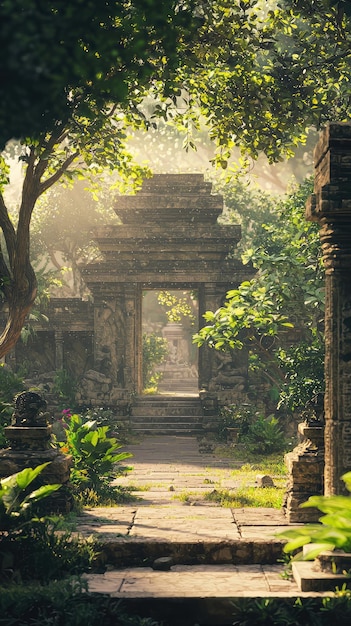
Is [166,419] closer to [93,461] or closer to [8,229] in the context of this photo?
[93,461]

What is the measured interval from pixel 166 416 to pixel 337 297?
12767mm

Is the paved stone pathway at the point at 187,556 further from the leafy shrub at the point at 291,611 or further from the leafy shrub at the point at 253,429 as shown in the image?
the leafy shrub at the point at 253,429

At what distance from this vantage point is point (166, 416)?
2028 cm

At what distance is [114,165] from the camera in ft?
45.2

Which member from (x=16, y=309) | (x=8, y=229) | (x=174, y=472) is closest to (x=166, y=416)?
(x=174, y=472)

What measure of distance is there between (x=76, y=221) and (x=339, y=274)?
2951 cm

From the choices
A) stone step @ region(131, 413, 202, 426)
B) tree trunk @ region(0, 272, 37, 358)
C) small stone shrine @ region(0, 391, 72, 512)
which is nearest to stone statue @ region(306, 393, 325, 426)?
small stone shrine @ region(0, 391, 72, 512)

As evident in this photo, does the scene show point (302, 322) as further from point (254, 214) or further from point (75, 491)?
point (254, 214)

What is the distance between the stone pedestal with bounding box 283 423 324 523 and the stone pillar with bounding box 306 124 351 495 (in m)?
1.37

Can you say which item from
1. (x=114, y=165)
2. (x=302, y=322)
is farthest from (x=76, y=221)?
(x=114, y=165)

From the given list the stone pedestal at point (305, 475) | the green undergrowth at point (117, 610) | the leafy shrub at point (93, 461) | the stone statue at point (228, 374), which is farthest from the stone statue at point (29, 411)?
the stone statue at point (228, 374)

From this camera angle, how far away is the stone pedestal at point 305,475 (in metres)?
9.24

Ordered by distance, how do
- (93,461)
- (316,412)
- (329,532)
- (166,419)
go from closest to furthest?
(329,532)
(316,412)
(93,461)
(166,419)

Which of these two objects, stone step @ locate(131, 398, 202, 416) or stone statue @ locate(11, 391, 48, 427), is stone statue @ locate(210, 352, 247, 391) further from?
stone statue @ locate(11, 391, 48, 427)
